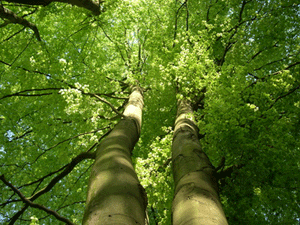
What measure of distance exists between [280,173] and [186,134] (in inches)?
69.0

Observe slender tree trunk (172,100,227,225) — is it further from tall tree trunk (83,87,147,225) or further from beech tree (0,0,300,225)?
tall tree trunk (83,87,147,225)

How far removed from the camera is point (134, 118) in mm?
4641

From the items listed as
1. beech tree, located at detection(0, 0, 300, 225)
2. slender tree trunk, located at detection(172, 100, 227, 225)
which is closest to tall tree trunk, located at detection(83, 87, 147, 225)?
beech tree, located at detection(0, 0, 300, 225)

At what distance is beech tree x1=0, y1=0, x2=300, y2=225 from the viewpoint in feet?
11.1

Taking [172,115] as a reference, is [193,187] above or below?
below

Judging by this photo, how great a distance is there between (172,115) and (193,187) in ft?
18.9

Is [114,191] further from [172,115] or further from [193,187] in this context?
[172,115]

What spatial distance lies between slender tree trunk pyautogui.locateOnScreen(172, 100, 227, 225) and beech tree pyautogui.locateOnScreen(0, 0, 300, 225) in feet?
0.06

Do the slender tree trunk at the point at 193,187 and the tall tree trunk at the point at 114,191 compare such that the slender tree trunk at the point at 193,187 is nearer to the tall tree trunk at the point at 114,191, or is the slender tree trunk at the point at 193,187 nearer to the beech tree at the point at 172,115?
the beech tree at the point at 172,115

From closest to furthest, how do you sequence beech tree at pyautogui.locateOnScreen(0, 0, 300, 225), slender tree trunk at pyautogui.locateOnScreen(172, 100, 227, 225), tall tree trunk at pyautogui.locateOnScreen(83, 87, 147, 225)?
tall tree trunk at pyautogui.locateOnScreen(83, 87, 147, 225)
slender tree trunk at pyautogui.locateOnScreen(172, 100, 227, 225)
beech tree at pyautogui.locateOnScreen(0, 0, 300, 225)

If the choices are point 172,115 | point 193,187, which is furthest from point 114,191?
point 172,115

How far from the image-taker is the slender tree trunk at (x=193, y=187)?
2267 mm

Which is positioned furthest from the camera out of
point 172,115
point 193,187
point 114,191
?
point 172,115

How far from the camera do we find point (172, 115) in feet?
27.7
